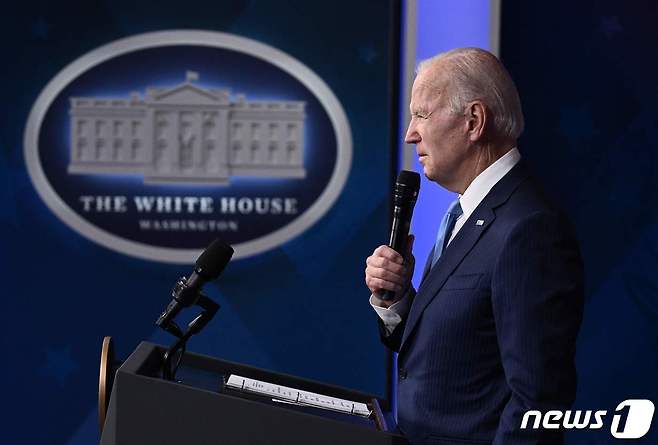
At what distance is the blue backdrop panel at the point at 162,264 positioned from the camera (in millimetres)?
3797

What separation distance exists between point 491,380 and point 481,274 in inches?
7.2

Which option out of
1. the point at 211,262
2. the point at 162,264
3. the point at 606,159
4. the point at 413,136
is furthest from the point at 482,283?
the point at 162,264

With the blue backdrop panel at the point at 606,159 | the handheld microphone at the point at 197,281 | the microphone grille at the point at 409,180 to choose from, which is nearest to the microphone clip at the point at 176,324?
the handheld microphone at the point at 197,281

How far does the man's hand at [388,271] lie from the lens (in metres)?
1.74

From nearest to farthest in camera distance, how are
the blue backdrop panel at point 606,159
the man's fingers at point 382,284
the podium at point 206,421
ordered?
1. the podium at point 206,421
2. the man's fingers at point 382,284
3. the blue backdrop panel at point 606,159

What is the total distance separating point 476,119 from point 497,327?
0.38 m

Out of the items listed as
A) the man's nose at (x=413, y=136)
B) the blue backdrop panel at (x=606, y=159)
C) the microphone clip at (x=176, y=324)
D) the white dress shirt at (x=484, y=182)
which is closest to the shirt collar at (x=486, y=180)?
the white dress shirt at (x=484, y=182)

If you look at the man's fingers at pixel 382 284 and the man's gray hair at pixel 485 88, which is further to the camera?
the man's fingers at pixel 382 284

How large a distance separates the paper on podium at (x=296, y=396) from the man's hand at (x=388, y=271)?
0.24 metres

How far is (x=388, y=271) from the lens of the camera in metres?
1.76

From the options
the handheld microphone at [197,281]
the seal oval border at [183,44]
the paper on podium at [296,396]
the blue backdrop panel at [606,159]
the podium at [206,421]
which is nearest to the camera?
the podium at [206,421]

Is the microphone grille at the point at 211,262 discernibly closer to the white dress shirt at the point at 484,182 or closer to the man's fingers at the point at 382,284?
the man's fingers at the point at 382,284

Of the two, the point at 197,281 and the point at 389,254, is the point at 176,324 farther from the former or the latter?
the point at 389,254

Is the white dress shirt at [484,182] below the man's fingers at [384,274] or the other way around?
the other way around
